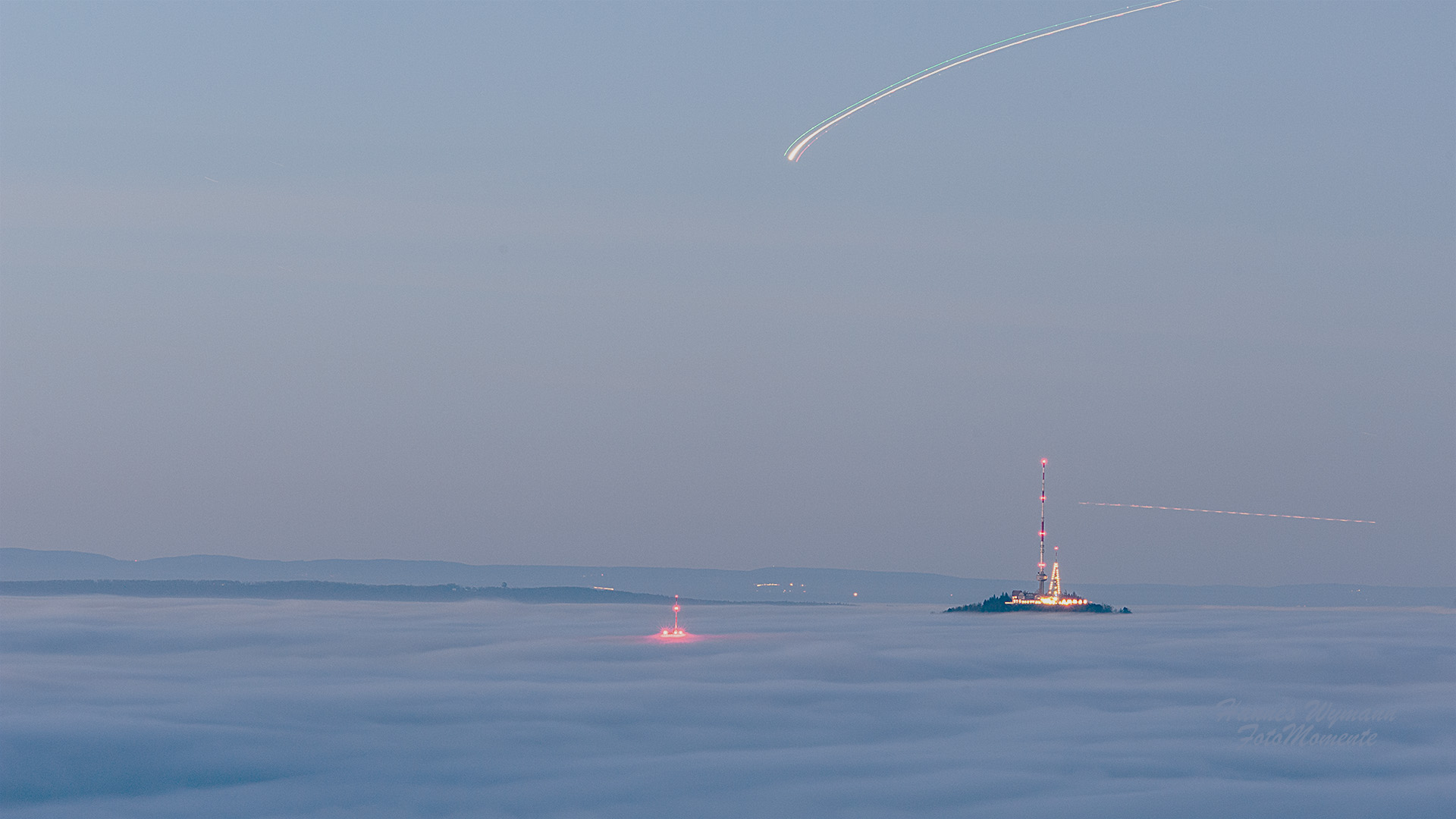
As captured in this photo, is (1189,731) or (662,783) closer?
(662,783)

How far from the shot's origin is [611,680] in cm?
14662

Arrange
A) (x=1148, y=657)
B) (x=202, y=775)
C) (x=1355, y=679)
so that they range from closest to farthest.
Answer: (x=202, y=775) < (x=1355, y=679) < (x=1148, y=657)

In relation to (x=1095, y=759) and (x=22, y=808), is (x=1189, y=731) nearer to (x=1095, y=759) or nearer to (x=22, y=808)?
(x=1095, y=759)

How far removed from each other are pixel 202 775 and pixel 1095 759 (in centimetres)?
6050

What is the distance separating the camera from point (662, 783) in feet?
323

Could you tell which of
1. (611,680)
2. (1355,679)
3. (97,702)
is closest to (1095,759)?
(611,680)

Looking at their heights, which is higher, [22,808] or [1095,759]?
[1095,759]

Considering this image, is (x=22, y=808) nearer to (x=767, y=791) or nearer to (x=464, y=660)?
(x=767, y=791)

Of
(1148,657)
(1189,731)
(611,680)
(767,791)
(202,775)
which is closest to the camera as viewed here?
(767,791)

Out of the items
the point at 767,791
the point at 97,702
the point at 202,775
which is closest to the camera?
the point at 767,791

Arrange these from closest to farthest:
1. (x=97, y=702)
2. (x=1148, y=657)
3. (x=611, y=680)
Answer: (x=97, y=702) < (x=611, y=680) < (x=1148, y=657)

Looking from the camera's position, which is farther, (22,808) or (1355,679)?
(1355,679)

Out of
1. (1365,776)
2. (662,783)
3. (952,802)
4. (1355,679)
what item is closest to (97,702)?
(662,783)

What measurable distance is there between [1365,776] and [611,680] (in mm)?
69027
